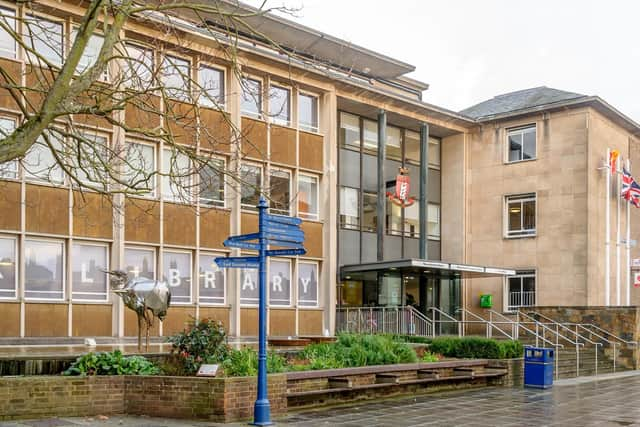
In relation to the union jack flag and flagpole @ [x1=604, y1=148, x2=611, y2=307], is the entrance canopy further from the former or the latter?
the union jack flag

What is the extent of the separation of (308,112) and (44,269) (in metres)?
12.2

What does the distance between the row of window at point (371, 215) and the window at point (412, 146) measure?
2.10 m

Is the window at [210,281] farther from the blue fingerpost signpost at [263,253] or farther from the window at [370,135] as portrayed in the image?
the blue fingerpost signpost at [263,253]

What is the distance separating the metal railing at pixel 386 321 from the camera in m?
29.3

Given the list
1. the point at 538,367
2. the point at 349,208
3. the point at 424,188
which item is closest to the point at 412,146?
the point at 424,188

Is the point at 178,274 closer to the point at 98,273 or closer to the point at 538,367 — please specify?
the point at 98,273

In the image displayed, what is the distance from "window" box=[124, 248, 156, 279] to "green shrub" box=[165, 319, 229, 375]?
981 cm

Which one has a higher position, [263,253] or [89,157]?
[89,157]

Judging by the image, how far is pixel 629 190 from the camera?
118 feet

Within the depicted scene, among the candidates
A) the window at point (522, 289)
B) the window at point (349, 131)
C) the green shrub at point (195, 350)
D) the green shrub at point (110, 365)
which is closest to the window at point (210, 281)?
the window at point (349, 131)

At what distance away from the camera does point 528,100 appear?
37.1 meters

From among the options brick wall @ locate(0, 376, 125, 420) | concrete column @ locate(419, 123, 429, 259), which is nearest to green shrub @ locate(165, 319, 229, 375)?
brick wall @ locate(0, 376, 125, 420)

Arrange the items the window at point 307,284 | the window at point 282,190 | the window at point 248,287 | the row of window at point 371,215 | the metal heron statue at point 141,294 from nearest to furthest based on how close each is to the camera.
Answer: the metal heron statue at point 141,294 < the window at point 248,287 < the window at point 282,190 < the window at point 307,284 < the row of window at point 371,215

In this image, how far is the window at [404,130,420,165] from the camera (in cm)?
3569
